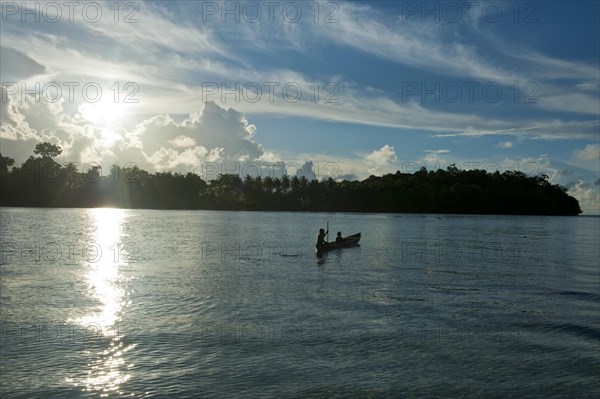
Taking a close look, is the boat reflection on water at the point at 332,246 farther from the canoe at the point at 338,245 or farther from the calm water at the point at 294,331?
the calm water at the point at 294,331

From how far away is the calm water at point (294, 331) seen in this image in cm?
1614

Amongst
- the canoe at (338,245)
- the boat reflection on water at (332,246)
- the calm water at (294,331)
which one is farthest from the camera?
the canoe at (338,245)

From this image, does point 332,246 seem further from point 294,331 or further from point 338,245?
point 294,331

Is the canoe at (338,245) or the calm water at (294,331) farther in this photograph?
the canoe at (338,245)

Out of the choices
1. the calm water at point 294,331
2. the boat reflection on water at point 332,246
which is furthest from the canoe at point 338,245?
the calm water at point 294,331

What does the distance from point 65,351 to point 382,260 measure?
36922 mm

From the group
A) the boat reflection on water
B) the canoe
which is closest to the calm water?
the boat reflection on water

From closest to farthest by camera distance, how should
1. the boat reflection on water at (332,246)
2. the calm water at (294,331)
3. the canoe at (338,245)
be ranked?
the calm water at (294,331) → the boat reflection on water at (332,246) → the canoe at (338,245)

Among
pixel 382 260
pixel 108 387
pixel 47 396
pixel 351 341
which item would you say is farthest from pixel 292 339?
pixel 382 260

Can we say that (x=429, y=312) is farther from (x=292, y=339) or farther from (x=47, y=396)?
(x=47, y=396)

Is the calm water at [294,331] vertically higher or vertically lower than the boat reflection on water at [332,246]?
lower

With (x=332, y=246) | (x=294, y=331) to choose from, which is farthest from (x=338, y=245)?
(x=294, y=331)

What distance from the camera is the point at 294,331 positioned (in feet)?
73.4

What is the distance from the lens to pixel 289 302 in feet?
94.8
